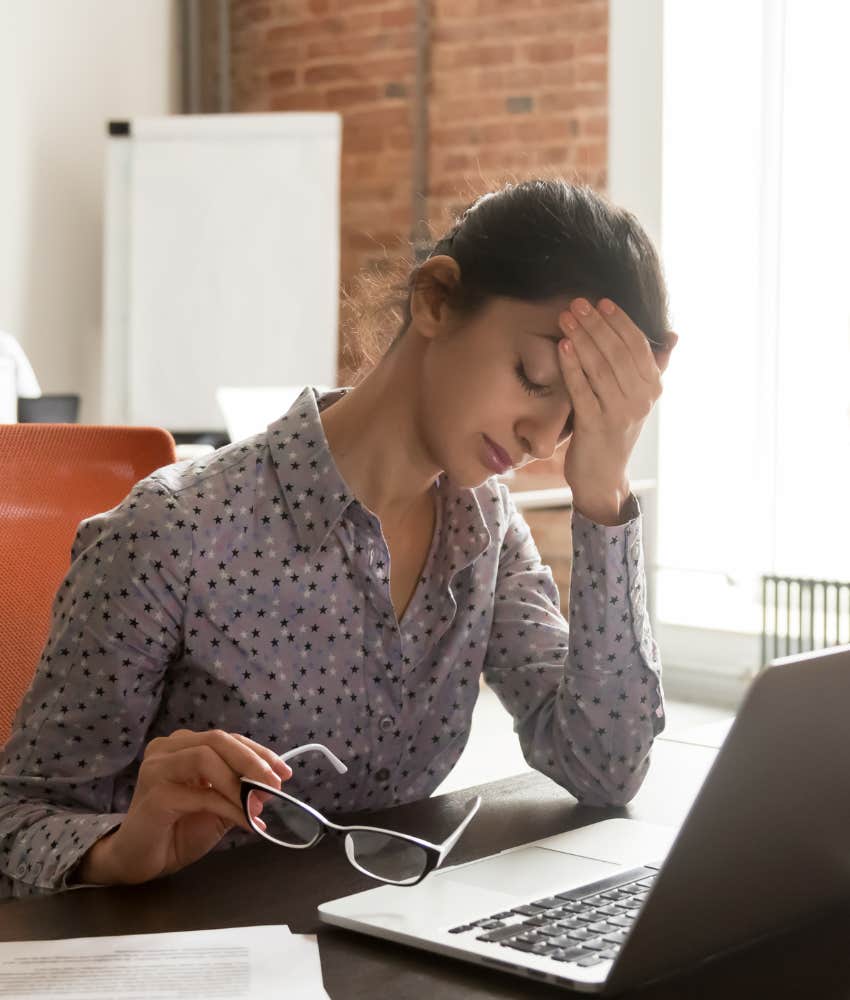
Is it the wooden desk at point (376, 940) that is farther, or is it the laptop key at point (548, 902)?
the laptop key at point (548, 902)

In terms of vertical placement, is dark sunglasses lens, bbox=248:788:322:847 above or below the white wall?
below

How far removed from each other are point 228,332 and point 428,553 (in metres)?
3.44

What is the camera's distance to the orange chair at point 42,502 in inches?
52.4

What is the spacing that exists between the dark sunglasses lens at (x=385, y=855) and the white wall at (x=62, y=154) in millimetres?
3938

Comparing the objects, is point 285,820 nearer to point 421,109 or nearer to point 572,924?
point 572,924

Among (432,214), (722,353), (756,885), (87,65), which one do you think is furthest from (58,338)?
(756,885)

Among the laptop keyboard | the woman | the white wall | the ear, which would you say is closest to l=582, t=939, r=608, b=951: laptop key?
the laptop keyboard

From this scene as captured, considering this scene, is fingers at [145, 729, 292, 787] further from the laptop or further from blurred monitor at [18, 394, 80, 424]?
blurred monitor at [18, 394, 80, 424]

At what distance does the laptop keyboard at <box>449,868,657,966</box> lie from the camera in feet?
2.43

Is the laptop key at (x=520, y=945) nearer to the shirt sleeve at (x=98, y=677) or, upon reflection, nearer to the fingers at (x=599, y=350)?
the shirt sleeve at (x=98, y=677)

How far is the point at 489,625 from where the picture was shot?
1255 mm

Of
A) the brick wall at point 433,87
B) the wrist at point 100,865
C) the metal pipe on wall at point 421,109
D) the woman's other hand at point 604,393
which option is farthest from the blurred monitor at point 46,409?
the wrist at point 100,865

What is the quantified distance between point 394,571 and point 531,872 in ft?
1.25

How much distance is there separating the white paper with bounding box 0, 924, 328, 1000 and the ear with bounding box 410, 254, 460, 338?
21.5 inches
